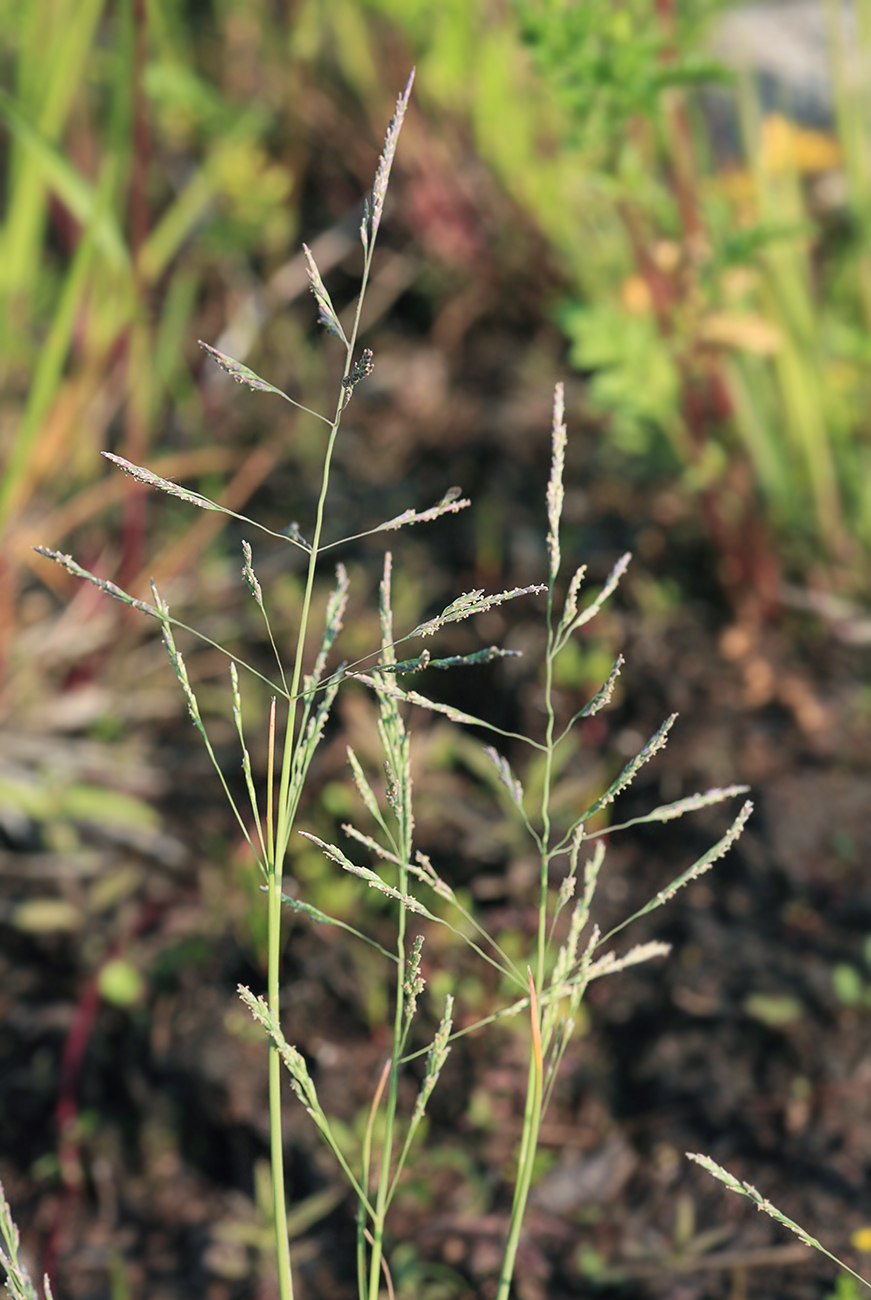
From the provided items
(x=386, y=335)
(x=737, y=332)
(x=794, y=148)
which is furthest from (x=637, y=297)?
(x=386, y=335)

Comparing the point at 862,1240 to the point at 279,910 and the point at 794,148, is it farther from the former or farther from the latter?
the point at 794,148

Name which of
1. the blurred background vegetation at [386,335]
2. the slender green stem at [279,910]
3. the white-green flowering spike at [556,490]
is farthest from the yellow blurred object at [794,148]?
the slender green stem at [279,910]

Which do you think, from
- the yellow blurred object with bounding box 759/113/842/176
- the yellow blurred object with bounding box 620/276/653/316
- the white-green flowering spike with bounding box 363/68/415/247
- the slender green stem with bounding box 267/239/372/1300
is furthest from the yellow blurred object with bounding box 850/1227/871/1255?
the yellow blurred object with bounding box 759/113/842/176

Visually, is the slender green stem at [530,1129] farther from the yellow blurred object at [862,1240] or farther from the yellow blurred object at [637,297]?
the yellow blurred object at [637,297]

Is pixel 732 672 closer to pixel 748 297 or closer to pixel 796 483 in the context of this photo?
pixel 796 483

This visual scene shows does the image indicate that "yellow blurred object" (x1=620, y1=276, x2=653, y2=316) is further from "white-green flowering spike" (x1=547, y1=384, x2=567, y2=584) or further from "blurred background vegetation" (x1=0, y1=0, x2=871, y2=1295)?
"white-green flowering spike" (x1=547, y1=384, x2=567, y2=584)

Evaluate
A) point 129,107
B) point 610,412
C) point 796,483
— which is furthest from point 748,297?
point 129,107

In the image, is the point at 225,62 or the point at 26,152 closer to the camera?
the point at 26,152

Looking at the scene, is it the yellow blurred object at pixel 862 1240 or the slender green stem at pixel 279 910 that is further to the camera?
the yellow blurred object at pixel 862 1240
